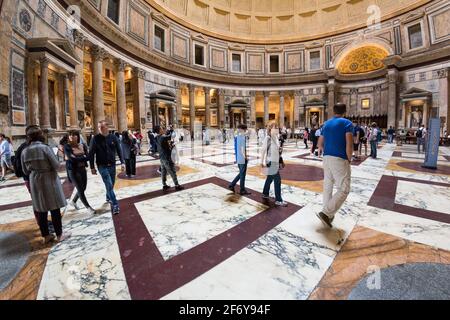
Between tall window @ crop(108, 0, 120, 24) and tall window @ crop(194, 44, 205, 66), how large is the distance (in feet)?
31.0

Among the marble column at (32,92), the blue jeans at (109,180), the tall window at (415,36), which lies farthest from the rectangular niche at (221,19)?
the blue jeans at (109,180)

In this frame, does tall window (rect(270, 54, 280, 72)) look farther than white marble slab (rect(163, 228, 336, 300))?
Yes

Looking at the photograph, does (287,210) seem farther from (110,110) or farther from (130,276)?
(110,110)

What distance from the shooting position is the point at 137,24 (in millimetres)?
17484

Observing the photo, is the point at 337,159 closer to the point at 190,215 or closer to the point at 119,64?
the point at 190,215

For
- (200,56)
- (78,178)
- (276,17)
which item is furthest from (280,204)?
(276,17)

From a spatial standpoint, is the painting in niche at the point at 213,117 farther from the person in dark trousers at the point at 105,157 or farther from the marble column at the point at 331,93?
the person in dark trousers at the point at 105,157

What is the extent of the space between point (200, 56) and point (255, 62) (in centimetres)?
763

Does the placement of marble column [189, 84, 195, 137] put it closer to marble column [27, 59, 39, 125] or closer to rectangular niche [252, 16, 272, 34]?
rectangular niche [252, 16, 272, 34]

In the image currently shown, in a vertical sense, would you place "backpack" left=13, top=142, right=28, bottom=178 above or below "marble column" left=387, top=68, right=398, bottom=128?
below

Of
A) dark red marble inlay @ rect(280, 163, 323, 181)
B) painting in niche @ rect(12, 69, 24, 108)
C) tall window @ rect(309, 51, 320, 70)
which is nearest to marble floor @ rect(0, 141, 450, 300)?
dark red marble inlay @ rect(280, 163, 323, 181)

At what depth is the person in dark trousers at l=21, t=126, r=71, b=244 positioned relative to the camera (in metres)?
2.56

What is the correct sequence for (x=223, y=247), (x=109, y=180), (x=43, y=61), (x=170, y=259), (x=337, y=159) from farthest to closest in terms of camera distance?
(x=43, y=61) < (x=109, y=180) < (x=337, y=159) < (x=223, y=247) < (x=170, y=259)

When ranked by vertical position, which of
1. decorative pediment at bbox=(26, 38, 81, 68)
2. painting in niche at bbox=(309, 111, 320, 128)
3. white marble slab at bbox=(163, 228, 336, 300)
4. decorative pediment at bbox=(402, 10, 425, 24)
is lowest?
white marble slab at bbox=(163, 228, 336, 300)
